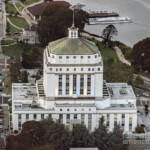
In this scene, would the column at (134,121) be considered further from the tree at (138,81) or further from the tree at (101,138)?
the tree at (138,81)

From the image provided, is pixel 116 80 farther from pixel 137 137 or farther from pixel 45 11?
pixel 45 11

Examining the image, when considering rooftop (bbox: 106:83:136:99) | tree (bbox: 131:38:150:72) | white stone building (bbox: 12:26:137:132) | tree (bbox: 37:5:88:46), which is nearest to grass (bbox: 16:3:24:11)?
Answer: tree (bbox: 37:5:88:46)

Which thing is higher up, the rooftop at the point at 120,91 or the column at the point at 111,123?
the rooftop at the point at 120,91

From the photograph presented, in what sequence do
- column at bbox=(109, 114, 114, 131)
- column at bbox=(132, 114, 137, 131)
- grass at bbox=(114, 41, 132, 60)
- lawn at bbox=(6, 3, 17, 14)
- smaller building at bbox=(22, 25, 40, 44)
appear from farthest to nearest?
lawn at bbox=(6, 3, 17, 14)
smaller building at bbox=(22, 25, 40, 44)
grass at bbox=(114, 41, 132, 60)
column at bbox=(132, 114, 137, 131)
column at bbox=(109, 114, 114, 131)

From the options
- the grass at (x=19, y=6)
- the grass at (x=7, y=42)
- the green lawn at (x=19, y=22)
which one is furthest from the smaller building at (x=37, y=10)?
the grass at (x=7, y=42)

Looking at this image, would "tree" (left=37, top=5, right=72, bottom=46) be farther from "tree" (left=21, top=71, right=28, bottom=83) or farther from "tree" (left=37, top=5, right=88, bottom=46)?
"tree" (left=21, top=71, right=28, bottom=83)

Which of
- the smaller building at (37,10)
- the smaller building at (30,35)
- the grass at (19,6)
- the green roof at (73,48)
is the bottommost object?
the green roof at (73,48)

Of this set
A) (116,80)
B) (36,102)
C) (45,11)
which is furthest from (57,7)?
(36,102)

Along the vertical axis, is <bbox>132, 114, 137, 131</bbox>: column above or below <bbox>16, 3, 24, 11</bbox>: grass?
below
